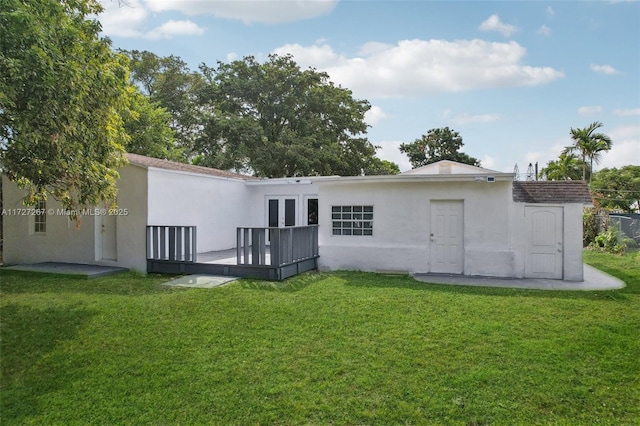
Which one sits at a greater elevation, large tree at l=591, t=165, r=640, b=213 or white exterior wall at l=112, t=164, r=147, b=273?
large tree at l=591, t=165, r=640, b=213

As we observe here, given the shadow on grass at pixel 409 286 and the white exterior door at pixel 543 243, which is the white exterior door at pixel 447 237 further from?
the white exterior door at pixel 543 243

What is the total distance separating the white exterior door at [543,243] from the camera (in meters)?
9.65

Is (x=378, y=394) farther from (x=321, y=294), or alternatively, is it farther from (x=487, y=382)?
(x=321, y=294)

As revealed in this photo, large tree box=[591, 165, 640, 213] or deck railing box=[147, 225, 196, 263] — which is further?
large tree box=[591, 165, 640, 213]

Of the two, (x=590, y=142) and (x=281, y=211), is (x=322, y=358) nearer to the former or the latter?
(x=281, y=211)

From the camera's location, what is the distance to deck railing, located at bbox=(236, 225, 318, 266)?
30.5ft

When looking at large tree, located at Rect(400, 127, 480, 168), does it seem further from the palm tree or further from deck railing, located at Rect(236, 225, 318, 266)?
deck railing, located at Rect(236, 225, 318, 266)

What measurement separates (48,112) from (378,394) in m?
6.48

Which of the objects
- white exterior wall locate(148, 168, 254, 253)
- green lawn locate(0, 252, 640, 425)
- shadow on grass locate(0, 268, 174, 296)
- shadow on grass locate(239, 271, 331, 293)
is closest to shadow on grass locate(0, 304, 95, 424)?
green lawn locate(0, 252, 640, 425)

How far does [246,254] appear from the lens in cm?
973

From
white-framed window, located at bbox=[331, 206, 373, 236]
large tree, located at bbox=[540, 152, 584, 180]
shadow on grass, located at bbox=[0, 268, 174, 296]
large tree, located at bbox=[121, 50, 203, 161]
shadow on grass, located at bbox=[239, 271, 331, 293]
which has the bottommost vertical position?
shadow on grass, located at bbox=[0, 268, 174, 296]

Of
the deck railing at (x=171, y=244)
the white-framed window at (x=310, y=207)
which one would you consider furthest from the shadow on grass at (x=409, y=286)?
the white-framed window at (x=310, y=207)

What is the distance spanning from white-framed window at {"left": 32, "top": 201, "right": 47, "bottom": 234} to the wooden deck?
447 centimetres

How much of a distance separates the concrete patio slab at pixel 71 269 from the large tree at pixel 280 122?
44.6ft
